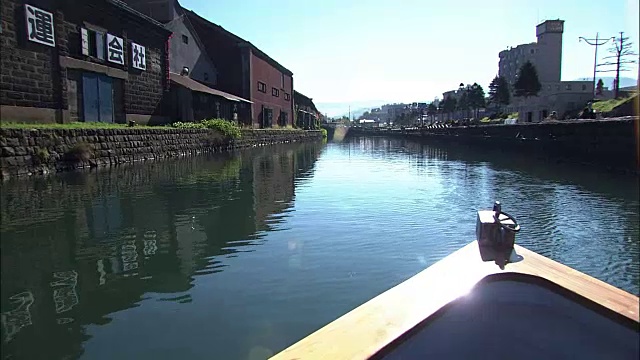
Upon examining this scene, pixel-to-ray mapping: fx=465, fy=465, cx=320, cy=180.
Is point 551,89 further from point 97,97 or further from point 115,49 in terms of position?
point 97,97

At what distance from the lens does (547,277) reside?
2.81 m

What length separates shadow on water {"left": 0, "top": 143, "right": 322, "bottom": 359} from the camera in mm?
3584

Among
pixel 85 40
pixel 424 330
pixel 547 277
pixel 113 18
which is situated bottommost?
pixel 424 330

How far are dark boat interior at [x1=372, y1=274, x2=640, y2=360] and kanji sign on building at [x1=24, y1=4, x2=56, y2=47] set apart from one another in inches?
469

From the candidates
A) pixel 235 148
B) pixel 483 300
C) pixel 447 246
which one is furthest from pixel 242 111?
pixel 483 300

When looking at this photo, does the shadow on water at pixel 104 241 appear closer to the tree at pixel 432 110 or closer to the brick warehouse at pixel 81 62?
the brick warehouse at pixel 81 62

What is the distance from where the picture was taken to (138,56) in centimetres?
2030

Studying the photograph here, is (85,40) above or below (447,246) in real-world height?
above

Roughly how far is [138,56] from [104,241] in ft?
53.7

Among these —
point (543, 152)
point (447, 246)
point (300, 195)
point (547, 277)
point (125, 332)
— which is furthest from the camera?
point (543, 152)

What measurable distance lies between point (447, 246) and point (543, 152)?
18.5 meters

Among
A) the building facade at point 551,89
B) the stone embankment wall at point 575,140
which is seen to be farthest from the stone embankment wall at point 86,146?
the building facade at point 551,89

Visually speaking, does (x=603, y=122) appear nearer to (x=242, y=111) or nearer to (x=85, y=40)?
(x=85, y=40)

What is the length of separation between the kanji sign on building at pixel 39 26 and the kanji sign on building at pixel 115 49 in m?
4.08
